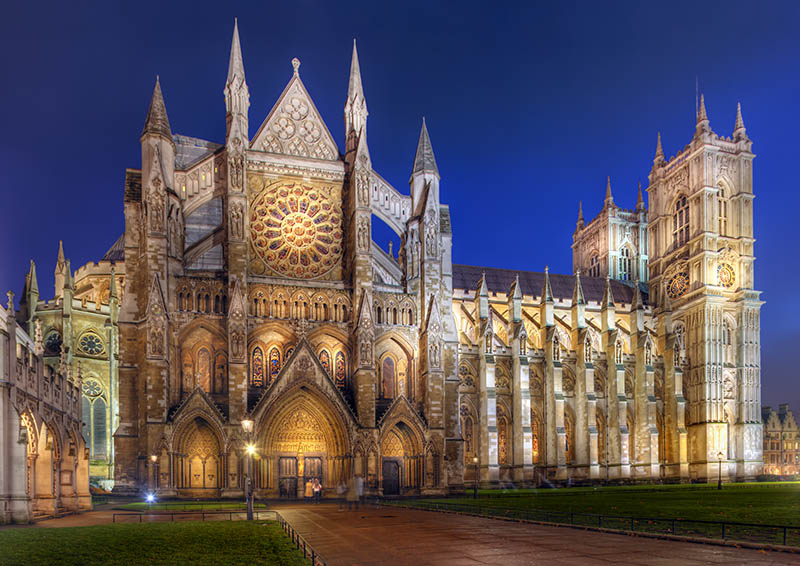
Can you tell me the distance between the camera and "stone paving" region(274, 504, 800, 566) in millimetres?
16484

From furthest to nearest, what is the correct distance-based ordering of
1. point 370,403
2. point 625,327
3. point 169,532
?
1. point 625,327
2. point 370,403
3. point 169,532

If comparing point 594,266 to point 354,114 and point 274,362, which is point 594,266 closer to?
point 354,114

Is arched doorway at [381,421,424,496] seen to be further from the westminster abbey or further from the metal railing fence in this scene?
the metal railing fence

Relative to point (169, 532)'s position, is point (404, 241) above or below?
above

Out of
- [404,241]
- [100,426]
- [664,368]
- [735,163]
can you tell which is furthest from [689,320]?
[100,426]

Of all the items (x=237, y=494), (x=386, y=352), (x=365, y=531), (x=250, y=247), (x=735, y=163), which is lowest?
(x=237, y=494)

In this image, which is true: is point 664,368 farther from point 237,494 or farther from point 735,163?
point 237,494

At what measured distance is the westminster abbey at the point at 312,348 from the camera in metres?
45.3

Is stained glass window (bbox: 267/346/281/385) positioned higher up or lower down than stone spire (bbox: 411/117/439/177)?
lower down

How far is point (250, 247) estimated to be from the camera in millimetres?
50281

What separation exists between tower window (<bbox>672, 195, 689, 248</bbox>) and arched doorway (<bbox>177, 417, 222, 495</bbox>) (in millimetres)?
54417

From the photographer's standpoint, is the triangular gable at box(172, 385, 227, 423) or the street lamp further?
the triangular gable at box(172, 385, 227, 423)

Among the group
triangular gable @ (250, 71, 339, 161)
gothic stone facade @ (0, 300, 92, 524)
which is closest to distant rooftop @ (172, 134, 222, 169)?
triangular gable @ (250, 71, 339, 161)

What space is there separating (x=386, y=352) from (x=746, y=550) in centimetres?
3488
